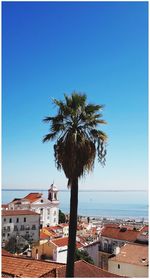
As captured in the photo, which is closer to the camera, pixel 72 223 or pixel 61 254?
pixel 72 223

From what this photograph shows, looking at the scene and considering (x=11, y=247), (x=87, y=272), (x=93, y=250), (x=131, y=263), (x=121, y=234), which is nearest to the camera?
(x=87, y=272)

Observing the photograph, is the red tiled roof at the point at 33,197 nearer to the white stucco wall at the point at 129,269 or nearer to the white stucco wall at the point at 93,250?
the white stucco wall at the point at 93,250

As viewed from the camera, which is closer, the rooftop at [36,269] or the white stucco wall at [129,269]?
the rooftop at [36,269]

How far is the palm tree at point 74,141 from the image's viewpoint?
3.18 m

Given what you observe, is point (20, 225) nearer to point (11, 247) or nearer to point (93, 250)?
point (11, 247)

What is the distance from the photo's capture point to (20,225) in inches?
1074

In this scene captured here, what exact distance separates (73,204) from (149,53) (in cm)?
144

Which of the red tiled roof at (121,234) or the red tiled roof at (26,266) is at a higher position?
the red tiled roof at (26,266)

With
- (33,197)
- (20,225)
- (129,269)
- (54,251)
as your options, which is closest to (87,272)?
(129,269)

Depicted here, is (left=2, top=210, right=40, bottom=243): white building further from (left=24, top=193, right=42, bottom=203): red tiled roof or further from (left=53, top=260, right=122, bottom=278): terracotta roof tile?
(left=53, top=260, right=122, bottom=278): terracotta roof tile

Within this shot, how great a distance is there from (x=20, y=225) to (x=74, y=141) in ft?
82.9

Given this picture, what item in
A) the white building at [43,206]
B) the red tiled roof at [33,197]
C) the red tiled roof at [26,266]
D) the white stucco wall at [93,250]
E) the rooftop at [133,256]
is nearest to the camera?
the red tiled roof at [26,266]

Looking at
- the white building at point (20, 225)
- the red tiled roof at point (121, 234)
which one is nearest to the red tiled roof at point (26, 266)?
the red tiled roof at point (121, 234)

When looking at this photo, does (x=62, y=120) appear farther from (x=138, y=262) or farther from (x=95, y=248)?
(x=95, y=248)
